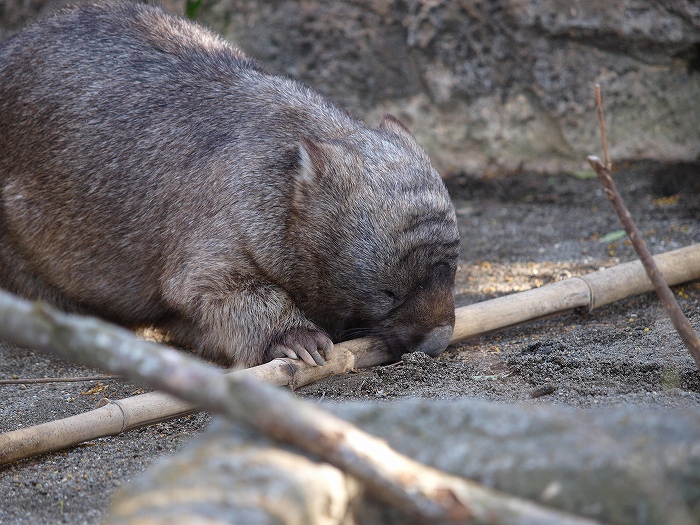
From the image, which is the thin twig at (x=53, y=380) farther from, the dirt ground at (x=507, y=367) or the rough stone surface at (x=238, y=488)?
the rough stone surface at (x=238, y=488)

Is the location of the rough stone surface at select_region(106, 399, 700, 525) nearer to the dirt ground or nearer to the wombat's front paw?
the dirt ground

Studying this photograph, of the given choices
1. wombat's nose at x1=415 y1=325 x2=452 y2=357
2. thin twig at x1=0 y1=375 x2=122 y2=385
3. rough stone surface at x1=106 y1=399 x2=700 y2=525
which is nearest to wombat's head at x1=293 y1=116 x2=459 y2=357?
wombat's nose at x1=415 y1=325 x2=452 y2=357

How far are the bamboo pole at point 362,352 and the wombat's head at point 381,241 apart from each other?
173mm

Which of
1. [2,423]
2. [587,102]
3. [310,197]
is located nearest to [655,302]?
[310,197]

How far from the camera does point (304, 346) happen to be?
343 cm

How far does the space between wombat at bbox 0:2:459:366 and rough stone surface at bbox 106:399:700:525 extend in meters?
1.78

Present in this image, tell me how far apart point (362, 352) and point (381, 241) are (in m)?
0.47

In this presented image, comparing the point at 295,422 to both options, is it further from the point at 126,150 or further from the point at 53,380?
the point at 126,150

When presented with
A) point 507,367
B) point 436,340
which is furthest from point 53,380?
point 507,367

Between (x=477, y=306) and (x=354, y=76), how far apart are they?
2.99 metres

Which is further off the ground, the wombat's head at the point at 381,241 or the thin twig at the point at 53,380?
the wombat's head at the point at 381,241

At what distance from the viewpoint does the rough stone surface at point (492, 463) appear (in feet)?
4.71

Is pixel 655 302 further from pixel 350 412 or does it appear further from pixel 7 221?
pixel 7 221

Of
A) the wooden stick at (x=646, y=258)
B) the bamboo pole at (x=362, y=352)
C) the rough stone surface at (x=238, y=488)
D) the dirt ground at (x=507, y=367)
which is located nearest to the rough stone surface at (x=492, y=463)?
the rough stone surface at (x=238, y=488)
